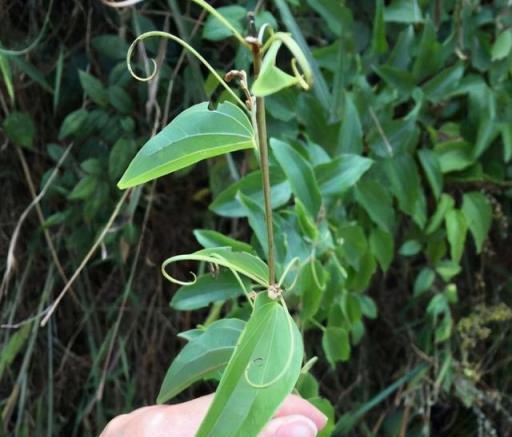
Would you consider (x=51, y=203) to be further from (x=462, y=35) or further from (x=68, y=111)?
(x=462, y=35)

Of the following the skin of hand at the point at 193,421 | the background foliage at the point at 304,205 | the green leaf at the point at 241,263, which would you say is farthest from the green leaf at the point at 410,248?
the green leaf at the point at 241,263

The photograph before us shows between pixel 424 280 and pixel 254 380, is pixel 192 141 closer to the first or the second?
pixel 254 380

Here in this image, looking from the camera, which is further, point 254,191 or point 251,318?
point 254,191

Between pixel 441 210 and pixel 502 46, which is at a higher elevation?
→ pixel 502 46

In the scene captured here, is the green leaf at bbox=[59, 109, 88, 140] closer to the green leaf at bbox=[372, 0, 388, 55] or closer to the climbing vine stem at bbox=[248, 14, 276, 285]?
the green leaf at bbox=[372, 0, 388, 55]

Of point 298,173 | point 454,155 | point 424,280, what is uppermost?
point 298,173

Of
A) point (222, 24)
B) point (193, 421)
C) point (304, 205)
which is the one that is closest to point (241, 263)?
point (193, 421)

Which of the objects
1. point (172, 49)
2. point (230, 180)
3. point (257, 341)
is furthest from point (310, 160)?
point (257, 341)

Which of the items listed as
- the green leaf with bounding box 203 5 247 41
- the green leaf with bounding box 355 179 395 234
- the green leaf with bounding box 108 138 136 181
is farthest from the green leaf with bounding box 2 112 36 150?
the green leaf with bounding box 355 179 395 234
